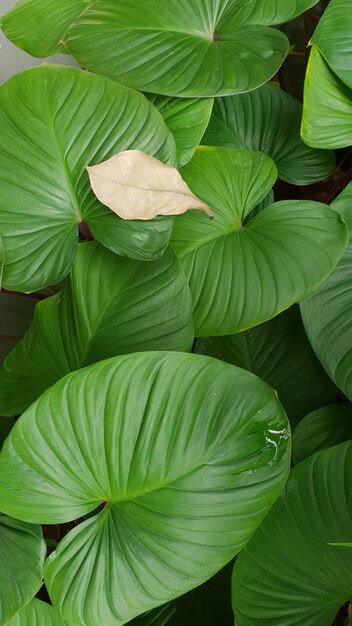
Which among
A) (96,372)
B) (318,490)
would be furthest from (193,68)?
(318,490)

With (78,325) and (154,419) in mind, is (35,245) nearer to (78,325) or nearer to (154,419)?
(78,325)

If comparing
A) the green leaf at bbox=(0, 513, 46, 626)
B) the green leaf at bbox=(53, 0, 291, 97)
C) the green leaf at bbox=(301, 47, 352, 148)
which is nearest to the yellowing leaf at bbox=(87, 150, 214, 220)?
the green leaf at bbox=(53, 0, 291, 97)

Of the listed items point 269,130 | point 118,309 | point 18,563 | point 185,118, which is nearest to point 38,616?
point 18,563

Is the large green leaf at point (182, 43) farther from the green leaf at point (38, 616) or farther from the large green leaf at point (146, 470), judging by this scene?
the green leaf at point (38, 616)

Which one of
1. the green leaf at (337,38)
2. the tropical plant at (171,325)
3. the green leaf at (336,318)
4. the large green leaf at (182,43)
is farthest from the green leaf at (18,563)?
the green leaf at (337,38)

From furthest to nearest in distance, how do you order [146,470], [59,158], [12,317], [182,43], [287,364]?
[12,317]
[287,364]
[182,43]
[59,158]
[146,470]

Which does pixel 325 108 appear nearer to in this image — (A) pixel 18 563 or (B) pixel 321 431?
(B) pixel 321 431

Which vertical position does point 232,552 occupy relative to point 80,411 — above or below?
below
